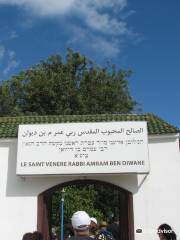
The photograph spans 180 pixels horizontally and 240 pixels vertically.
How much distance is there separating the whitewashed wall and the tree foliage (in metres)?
18.8

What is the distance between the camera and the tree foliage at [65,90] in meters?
35.5

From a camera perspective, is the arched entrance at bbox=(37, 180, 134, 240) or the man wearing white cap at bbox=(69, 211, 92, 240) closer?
the man wearing white cap at bbox=(69, 211, 92, 240)

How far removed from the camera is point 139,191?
15133 millimetres

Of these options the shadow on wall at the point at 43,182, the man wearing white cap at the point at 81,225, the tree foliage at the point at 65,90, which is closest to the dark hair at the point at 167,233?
the man wearing white cap at the point at 81,225

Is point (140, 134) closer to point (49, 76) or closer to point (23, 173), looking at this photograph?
point (23, 173)

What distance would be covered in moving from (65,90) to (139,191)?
844 inches

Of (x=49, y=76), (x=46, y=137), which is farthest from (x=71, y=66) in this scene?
(x=46, y=137)

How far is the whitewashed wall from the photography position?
14.9 m

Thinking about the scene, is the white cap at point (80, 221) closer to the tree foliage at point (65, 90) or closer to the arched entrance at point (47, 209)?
the arched entrance at point (47, 209)

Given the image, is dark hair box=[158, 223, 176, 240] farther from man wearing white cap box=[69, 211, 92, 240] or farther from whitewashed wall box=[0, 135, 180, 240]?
whitewashed wall box=[0, 135, 180, 240]

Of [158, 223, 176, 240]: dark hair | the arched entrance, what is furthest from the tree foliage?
[158, 223, 176, 240]: dark hair

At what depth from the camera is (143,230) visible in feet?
48.4

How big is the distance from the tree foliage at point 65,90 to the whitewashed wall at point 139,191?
61.7ft

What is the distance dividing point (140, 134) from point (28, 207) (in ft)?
15.9
